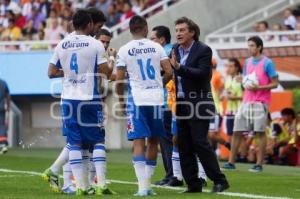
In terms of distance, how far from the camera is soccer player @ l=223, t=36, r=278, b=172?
1917 centimetres

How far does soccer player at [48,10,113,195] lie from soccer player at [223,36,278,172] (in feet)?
18.6

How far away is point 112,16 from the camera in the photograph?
30.6 m

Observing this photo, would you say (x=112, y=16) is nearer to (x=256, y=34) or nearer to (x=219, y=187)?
(x=256, y=34)

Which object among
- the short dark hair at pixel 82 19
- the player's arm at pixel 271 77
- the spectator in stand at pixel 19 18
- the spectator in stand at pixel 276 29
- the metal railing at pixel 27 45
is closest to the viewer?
the short dark hair at pixel 82 19

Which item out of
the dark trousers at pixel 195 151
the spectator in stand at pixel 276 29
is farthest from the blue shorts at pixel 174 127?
the spectator in stand at pixel 276 29

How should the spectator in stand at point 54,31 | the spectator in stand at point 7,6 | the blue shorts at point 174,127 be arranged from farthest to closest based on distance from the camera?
the spectator in stand at point 7,6 → the spectator in stand at point 54,31 → the blue shorts at point 174,127

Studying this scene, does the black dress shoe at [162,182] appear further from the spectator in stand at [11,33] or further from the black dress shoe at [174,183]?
the spectator in stand at [11,33]

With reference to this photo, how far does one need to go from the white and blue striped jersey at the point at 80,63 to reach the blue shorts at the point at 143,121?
53 cm

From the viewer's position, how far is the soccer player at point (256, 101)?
19172 mm

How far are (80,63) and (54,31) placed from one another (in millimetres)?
16745

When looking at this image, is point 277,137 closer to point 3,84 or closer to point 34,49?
point 3,84

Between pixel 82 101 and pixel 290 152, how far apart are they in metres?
8.27

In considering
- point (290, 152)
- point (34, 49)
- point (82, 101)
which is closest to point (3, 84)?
point (34, 49)

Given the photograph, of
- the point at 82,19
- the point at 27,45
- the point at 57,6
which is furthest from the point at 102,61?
the point at 57,6
